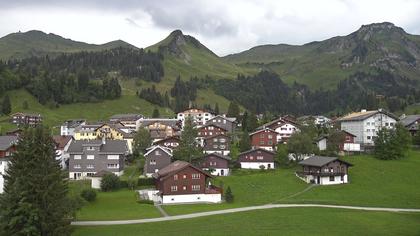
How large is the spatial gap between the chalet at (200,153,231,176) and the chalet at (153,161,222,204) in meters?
14.1

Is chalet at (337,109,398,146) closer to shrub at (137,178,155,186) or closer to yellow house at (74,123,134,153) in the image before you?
yellow house at (74,123,134,153)

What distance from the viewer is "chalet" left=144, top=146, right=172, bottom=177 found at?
88312 mm

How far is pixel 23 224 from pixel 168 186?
94.8 ft

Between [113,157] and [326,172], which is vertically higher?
[113,157]

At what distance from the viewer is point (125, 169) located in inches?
3740

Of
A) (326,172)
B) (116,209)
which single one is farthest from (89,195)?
(326,172)

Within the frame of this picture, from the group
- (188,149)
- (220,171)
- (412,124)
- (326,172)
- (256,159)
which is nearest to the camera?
(326,172)

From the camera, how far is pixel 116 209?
63.7 m

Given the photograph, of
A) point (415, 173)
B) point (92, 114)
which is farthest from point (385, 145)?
point (92, 114)

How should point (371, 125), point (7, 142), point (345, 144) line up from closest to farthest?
point (7, 142)
point (345, 144)
point (371, 125)

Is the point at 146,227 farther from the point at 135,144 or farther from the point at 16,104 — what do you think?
the point at 16,104

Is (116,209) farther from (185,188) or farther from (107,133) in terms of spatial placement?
(107,133)

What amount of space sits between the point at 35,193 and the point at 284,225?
2766 cm

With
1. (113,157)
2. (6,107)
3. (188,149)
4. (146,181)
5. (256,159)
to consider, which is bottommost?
(146,181)
